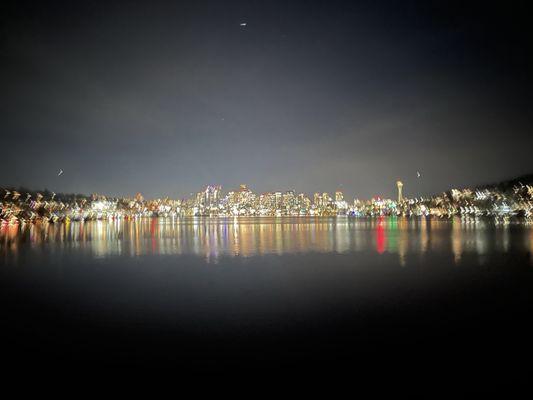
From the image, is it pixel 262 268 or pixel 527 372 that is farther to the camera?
pixel 262 268

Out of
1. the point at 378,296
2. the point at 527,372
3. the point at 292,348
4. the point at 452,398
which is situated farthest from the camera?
the point at 378,296

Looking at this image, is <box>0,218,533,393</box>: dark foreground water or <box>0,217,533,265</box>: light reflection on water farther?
<box>0,217,533,265</box>: light reflection on water

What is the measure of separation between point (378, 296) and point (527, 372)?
20.0ft

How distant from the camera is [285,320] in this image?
1038cm

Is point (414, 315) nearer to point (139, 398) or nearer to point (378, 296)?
point (378, 296)

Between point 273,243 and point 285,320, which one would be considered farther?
point 273,243

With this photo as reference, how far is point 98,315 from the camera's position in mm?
10938

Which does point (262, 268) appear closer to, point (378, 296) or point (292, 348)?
point (378, 296)

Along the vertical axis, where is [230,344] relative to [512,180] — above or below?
below

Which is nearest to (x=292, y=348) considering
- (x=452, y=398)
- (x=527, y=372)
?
(x=452, y=398)

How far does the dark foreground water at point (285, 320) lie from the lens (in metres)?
7.39

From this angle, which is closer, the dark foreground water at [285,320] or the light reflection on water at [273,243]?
the dark foreground water at [285,320]

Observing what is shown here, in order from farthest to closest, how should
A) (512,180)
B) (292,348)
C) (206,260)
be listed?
(512,180) → (206,260) → (292,348)

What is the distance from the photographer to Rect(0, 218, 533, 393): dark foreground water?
7.39m
